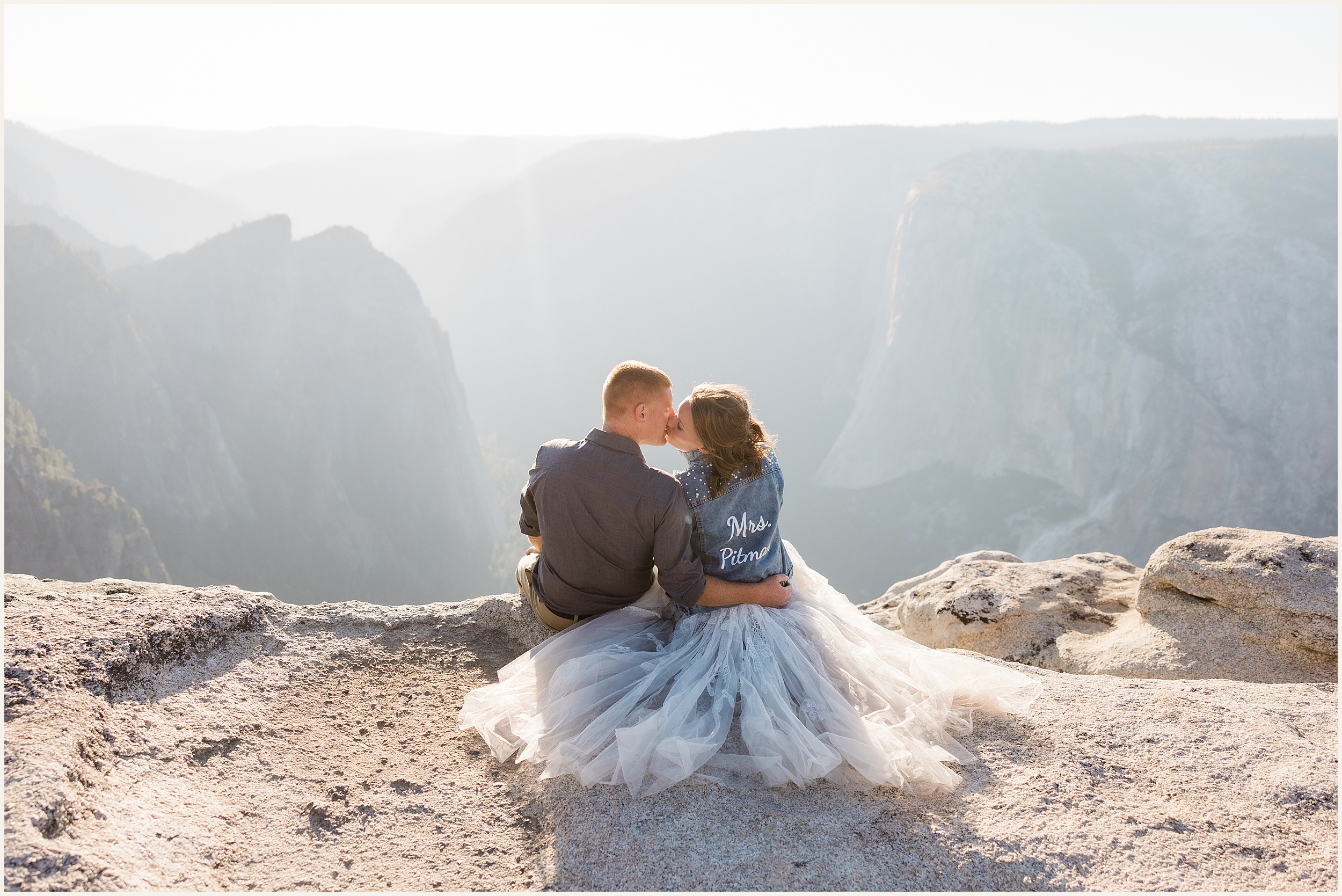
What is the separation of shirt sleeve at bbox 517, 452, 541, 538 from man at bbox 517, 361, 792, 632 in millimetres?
11

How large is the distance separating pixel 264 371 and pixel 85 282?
7946mm

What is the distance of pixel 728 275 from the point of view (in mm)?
64188

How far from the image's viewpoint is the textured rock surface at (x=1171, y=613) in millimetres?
4414

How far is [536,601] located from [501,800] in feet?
4.19

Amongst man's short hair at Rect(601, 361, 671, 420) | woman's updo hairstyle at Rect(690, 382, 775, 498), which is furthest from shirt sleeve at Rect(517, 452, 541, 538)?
woman's updo hairstyle at Rect(690, 382, 775, 498)

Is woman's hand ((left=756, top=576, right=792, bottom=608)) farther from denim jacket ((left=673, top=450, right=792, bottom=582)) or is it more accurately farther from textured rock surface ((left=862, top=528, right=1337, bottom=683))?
textured rock surface ((left=862, top=528, right=1337, bottom=683))

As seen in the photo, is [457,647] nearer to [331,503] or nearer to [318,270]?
[331,503]

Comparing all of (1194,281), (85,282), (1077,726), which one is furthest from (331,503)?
(1194,281)

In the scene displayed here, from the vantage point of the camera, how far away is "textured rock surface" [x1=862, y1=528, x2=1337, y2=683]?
4.41m

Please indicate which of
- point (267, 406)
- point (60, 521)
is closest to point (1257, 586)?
point (60, 521)

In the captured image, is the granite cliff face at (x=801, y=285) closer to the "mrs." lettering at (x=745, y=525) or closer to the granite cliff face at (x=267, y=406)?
the granite cliff face at (x=267, y=406)

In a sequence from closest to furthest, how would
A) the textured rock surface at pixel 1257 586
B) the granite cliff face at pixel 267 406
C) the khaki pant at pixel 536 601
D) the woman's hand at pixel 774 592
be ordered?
the woman's hand at pixel 774 592, the khaki pant at pixel 536 601, the textured rock surface at pixel 1257 586, the granite cliff face at pixel 267 406

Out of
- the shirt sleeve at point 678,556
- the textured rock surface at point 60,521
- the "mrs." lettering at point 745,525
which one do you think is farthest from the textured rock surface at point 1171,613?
the textured rock surface at point 60,521

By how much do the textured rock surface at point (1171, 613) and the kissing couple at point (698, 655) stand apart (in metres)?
1.99
